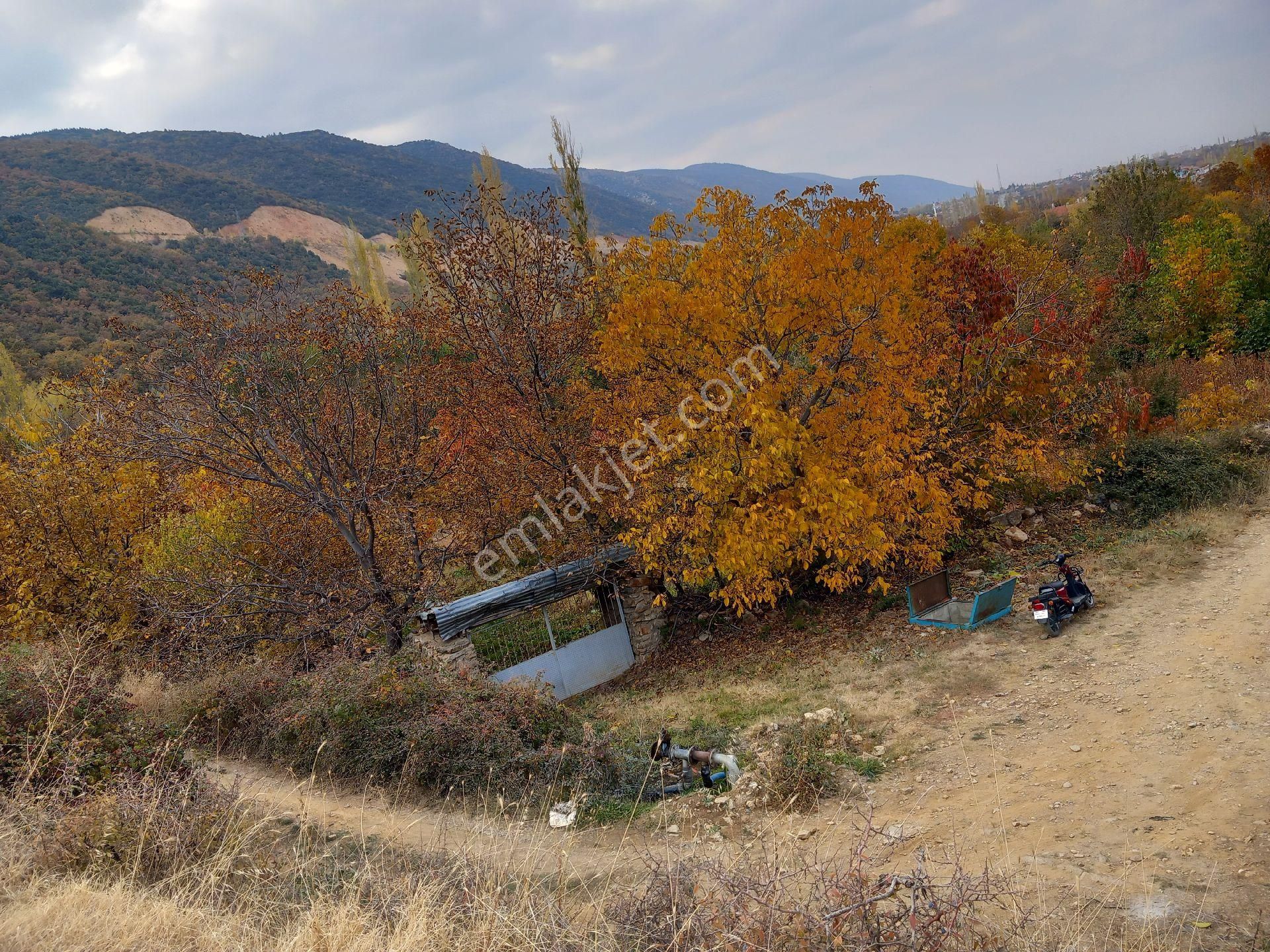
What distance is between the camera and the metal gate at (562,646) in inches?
545

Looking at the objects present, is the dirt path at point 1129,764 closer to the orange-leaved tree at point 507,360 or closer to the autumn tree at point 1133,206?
the orange-leaved tree at point 507,360

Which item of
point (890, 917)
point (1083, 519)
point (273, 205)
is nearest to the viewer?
point (890, 917)

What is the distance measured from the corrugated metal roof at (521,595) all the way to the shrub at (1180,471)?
37.7ft

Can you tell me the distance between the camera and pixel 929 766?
8.12 metres

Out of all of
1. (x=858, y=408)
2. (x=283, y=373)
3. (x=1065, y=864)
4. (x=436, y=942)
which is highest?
(x=283, y=373)

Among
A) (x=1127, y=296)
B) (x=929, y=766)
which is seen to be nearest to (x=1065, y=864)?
(x=929, y=766)

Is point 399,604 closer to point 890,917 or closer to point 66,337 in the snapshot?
point 890,917

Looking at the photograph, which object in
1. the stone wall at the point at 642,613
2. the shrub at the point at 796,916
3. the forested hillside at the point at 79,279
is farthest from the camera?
the forested hillside at the point at 79,279

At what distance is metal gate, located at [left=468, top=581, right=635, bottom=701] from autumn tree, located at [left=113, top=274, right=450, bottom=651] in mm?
2009

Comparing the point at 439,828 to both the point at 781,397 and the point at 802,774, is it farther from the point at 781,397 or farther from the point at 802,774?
the point at 781,397

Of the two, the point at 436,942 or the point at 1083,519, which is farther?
the point at 1083,519

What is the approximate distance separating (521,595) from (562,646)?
176cm

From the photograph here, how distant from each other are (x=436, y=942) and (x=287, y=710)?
24.1 ft

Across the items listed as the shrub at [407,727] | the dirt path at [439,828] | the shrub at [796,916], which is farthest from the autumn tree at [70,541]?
the shrub at [796,916]
